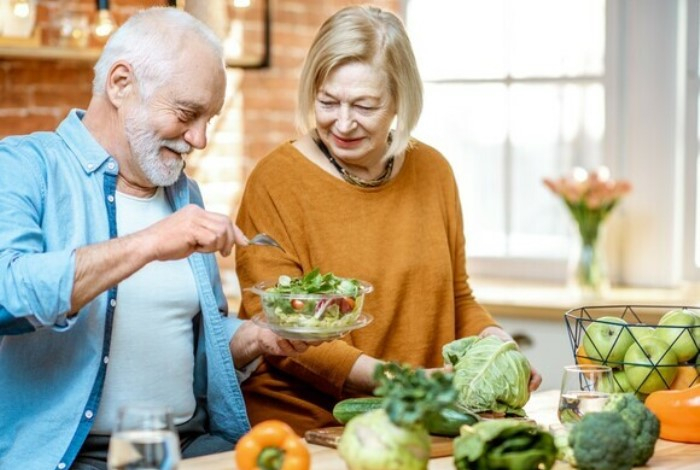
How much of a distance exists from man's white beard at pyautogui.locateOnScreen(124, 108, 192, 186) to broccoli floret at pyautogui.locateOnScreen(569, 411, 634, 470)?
3.37 ft

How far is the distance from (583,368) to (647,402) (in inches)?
7.0

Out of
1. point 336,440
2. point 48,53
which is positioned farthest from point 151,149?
point 48,53

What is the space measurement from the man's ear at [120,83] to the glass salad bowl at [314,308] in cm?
50

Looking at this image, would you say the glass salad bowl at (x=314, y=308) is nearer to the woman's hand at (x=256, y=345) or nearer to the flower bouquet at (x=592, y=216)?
the woman's hand at (x=256, y=345)

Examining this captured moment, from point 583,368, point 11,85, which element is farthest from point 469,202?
point 583,368

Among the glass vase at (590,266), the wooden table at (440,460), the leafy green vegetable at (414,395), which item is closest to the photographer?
the leafy green vegetable at (414,395)

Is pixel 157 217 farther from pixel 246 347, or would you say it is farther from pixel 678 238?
pixel 678 238

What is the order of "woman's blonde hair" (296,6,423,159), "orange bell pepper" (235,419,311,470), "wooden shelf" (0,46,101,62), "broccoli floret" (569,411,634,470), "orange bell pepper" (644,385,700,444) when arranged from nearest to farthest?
"orange bell pepper" (235,419,311,470) < "broccoli floret" (569,411,634,470) < "orange bell pepper" (644,385,700,444) < "woman's blonde hair" (296,6,423,159) < "wooden shelf" (0,46,101,62)

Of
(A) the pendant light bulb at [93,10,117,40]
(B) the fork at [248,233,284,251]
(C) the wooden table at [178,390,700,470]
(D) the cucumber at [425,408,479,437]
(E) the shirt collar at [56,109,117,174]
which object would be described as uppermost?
(A) the pendant light bulb at [93,10,117,40]

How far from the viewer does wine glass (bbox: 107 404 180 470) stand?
1659mm

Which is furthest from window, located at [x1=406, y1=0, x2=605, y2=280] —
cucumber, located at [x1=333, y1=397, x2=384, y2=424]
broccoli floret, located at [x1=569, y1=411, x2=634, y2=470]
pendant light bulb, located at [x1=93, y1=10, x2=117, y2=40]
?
broccoli floret, located at [x1=569, y1=411, x2=634, y2=470]

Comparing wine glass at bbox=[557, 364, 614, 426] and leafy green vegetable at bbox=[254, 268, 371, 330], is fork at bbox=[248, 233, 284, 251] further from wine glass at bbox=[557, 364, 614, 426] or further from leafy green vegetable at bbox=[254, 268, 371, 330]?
wine glass at bbox=[557, 364, 614, 426]

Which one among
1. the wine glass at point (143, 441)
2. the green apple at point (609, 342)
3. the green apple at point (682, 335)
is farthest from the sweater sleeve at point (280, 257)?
the wine glass at point (143, 441)

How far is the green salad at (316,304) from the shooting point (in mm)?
2404
